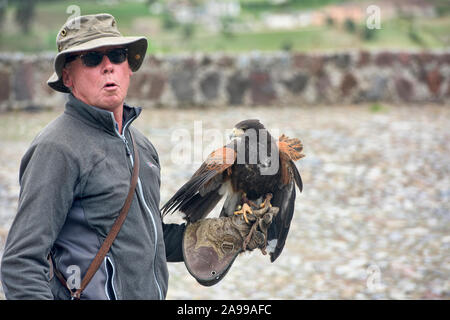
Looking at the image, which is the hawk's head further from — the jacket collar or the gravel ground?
the gravel ground

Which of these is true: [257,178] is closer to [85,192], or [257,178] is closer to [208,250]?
[208,250]

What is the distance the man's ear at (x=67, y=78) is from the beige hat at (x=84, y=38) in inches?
0.9

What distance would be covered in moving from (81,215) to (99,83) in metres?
0.59

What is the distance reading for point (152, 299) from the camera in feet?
8.73

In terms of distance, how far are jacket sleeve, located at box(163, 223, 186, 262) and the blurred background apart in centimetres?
155

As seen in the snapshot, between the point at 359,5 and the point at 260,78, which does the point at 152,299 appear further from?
the point at 359,5

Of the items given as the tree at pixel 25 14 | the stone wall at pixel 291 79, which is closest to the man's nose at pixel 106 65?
the stone wall at pixel 291 79

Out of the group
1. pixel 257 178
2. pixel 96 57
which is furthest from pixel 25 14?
pixel 96 57

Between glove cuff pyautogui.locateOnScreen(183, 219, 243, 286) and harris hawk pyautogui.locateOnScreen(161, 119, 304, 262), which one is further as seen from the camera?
harris hawk pyautogui.locateOnScreen(161, 119, 304, 262)

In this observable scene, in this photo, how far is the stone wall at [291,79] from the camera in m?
14.7

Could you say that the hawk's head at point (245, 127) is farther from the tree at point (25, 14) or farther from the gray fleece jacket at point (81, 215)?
the tree at point (25, 14)

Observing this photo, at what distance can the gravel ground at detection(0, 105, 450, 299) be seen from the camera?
587cm

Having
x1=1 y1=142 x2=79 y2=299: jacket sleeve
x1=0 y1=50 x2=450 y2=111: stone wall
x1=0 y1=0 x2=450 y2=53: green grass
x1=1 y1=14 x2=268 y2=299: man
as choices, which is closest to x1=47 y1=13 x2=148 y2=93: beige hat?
x1=1 y1=14 x2=268 y2=299: man
